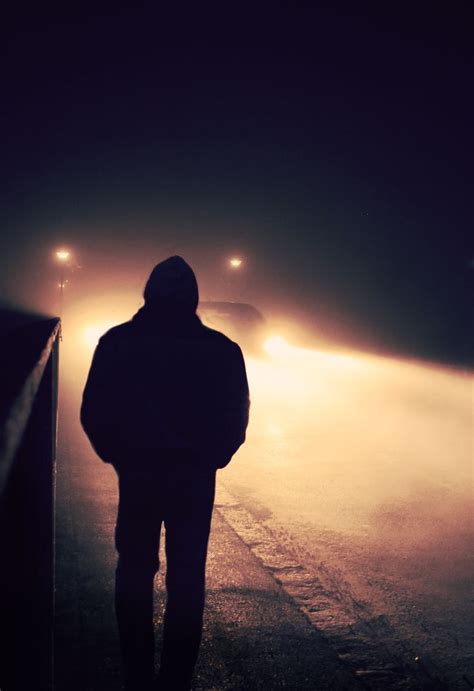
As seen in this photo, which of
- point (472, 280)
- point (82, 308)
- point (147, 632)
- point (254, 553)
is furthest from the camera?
point (82, 308)

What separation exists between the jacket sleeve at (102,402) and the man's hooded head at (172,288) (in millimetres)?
337

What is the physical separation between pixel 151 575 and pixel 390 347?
27.1 m

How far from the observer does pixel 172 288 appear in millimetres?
2682

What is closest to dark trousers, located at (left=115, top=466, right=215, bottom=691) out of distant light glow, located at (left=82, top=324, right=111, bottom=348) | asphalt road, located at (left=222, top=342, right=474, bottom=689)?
asphalt road, located at (left=222, top=342, right=474, bottom=689)

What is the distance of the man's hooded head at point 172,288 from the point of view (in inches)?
106

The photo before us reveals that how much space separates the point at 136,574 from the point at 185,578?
0.83ft

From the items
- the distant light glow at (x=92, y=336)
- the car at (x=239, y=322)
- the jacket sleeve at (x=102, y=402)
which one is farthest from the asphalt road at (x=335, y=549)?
the car at (x=239, y=322)

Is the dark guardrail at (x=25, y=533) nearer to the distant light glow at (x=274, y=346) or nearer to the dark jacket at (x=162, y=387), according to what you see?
the dark jacket at (x=162, y=387)

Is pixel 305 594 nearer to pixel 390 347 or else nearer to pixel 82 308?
pixel 390 347

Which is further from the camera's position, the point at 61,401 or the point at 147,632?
the point at 61,401

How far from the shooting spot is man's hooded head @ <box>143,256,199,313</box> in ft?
8.82

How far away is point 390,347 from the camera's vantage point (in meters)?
28.4

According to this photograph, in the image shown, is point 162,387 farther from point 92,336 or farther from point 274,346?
point 92,336

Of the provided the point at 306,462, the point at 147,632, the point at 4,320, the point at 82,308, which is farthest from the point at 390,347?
the point at 82,308
